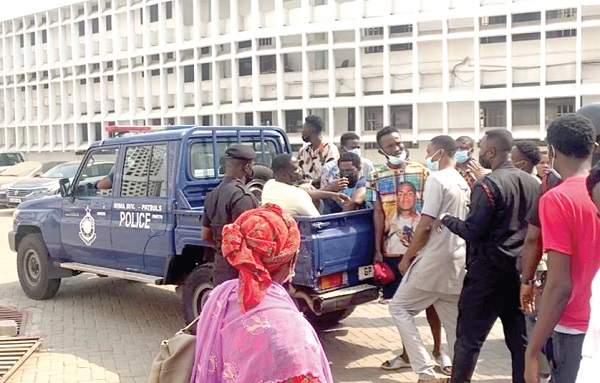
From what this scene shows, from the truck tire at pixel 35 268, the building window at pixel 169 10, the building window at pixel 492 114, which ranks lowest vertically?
the truck tire at pixel 35 268

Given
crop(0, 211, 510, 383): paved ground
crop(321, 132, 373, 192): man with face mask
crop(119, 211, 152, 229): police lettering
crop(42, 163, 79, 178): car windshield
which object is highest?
crop(321, 132, 373, 192): man with face mask

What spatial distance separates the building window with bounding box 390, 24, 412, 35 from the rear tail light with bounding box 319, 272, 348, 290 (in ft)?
45.9

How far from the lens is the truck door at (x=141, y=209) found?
6184 mm

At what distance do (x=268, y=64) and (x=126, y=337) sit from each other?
15.3 m

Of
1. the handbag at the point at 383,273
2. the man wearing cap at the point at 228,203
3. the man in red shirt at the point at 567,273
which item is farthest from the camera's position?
the handbag at the point at 383,273

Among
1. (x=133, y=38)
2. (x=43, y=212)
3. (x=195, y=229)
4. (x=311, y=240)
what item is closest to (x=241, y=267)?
(x=311, y=240)

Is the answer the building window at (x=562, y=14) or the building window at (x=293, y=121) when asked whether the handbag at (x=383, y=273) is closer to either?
the building window at (x=562, y=14)

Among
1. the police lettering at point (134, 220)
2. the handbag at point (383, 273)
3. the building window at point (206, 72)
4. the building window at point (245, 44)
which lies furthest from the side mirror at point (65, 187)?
the building window at point (206, 72)

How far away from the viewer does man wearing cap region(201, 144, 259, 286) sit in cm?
475

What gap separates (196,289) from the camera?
5832 mm

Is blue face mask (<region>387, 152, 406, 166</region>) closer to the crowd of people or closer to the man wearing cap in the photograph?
the crowd of people

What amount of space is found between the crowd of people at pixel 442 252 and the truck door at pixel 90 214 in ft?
7.22

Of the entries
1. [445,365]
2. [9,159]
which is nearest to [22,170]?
[9,159]

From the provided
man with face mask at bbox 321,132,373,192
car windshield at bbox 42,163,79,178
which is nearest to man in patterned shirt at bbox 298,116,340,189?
man with face mask at bbox 321,132,373,192
